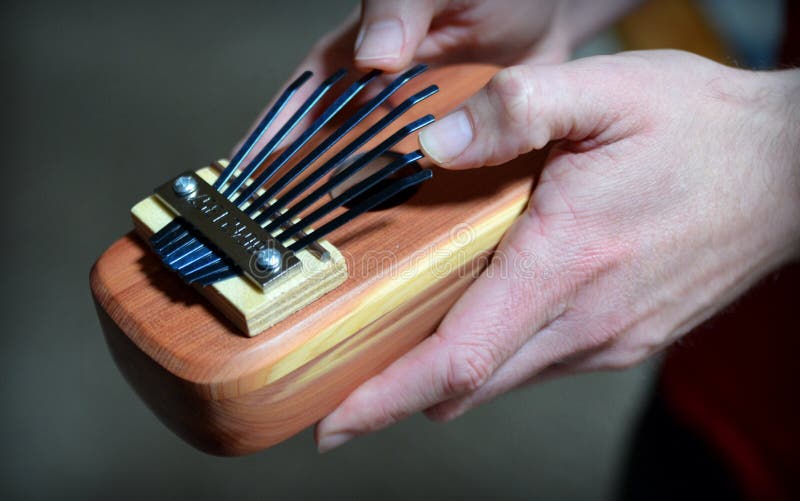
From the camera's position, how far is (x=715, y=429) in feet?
4.62

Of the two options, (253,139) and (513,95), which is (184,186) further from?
(513,95)

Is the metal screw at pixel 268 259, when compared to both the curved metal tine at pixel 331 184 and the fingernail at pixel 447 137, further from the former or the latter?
the fingernail at pixel 447 137

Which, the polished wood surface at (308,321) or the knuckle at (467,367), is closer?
the polished wood surface at (308,321)

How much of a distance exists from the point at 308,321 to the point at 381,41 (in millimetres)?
441

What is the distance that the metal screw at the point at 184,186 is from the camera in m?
0.99

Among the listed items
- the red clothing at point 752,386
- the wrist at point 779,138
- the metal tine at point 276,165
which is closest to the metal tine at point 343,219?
the metal tine at point 276,165

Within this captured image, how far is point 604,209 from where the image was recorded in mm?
1062

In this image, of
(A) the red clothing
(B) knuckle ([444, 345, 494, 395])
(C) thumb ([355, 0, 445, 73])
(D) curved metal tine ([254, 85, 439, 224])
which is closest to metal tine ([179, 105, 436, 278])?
(D) curved metal tine ([254, 85, 439, 224])

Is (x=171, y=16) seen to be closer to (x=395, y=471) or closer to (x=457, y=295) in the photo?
(x=395, y=471)

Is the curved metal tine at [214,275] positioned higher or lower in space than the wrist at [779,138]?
higher

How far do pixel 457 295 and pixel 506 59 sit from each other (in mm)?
566

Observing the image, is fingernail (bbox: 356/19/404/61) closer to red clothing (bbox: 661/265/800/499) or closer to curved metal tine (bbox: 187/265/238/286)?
curved metal tine (bbox: 187/265/238/286)

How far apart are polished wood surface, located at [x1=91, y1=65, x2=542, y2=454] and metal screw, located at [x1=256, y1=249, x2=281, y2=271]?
65mm

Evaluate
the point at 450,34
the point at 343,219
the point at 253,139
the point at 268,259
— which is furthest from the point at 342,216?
the point at 450,34
